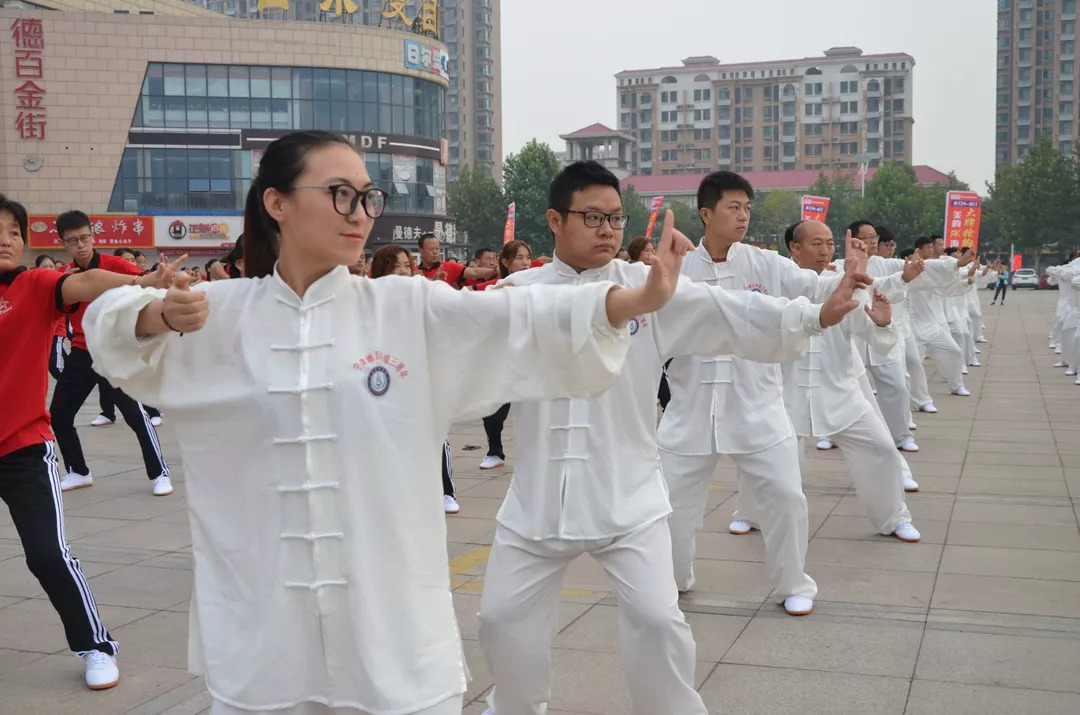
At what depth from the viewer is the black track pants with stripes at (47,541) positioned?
15.3ft

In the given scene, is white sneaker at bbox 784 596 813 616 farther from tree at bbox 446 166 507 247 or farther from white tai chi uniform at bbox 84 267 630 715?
tree at bbox 446 166 507 247

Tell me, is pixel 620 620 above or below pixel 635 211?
below

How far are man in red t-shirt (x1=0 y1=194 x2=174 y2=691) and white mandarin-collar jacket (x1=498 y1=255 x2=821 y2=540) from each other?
6.42ft

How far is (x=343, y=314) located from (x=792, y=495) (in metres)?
3.35

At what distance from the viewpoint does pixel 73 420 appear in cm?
884

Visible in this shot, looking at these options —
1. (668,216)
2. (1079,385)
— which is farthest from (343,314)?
(1079,385)

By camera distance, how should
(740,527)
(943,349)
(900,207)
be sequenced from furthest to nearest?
(900,207) < (943,349) < (740,527)

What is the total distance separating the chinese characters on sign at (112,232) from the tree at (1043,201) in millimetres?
43654

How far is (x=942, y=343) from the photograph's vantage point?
1459 cm

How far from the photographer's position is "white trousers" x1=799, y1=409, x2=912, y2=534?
274 inches

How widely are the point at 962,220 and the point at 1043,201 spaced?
45.0 metres

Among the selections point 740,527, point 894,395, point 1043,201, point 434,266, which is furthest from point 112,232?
point 740,527

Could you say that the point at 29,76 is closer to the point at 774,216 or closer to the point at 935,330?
the point at 935,330

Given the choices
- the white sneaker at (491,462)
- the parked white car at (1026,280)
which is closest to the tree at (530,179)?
the parked white car at (1026,280)
